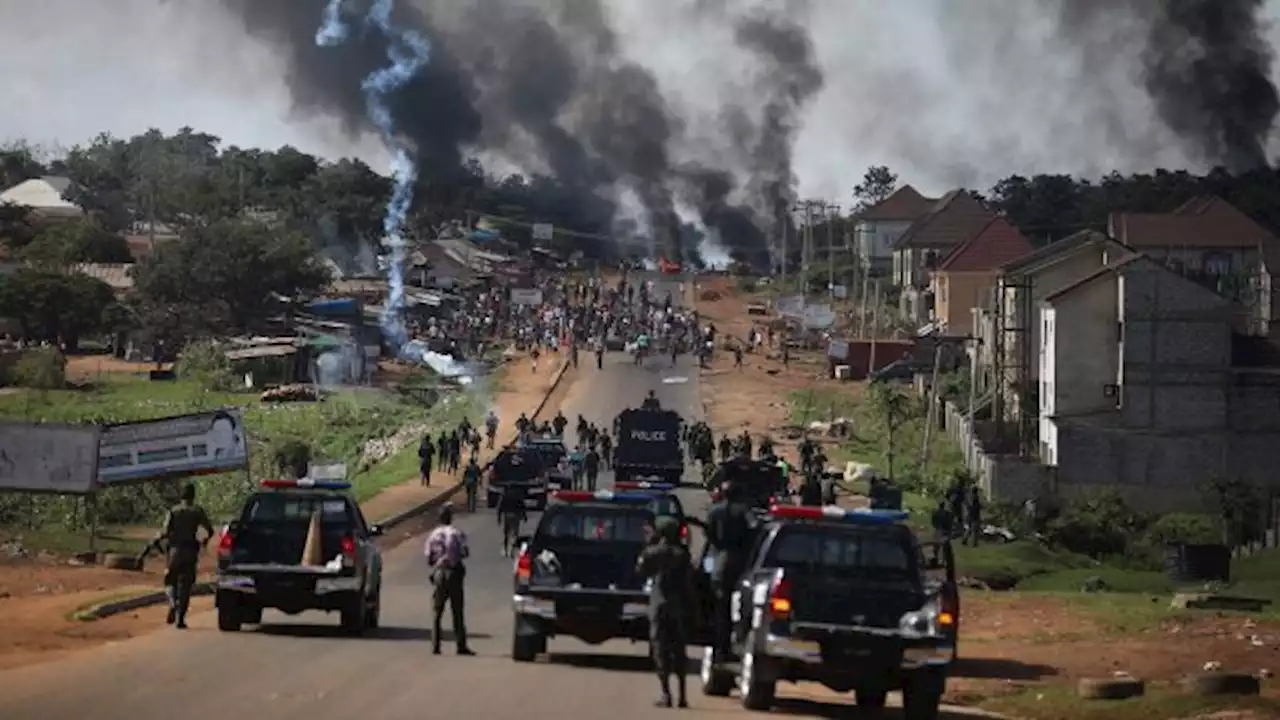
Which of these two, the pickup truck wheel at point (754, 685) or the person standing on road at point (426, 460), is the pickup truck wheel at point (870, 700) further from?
the person standing on road at point (426, 460)

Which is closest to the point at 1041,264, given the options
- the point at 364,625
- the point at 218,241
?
the point at 218,241

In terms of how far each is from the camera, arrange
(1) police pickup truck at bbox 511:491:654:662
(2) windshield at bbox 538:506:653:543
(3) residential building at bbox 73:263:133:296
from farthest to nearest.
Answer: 1. (3) residential building at bbox 73:263:133:296
2. (2) windshield at bbox 538:506:653:543
3. (1) police pickup truck at bbox 511:491:654:662

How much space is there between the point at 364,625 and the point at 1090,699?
878cm

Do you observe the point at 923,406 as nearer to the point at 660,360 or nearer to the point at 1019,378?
the point at 1019,378

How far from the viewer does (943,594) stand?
18375 millimetres

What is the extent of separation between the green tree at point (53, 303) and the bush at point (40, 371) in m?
16.6

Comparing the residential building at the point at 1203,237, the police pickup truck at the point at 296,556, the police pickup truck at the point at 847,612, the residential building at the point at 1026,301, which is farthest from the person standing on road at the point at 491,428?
the police pickup truck at the point at 847,612

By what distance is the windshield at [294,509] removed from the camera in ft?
83.3

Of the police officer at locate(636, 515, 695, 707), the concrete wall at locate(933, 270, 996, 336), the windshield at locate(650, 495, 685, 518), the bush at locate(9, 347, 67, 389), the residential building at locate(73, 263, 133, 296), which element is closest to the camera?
the police officer at locate(636, 515, 695, 707)

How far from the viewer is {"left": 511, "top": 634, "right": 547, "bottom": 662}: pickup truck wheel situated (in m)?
22.9

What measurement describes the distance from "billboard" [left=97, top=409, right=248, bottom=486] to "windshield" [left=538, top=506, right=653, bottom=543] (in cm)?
1779

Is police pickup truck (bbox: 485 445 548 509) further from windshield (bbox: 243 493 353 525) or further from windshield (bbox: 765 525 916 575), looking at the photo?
windshield (bbox: 765 525 916 575)

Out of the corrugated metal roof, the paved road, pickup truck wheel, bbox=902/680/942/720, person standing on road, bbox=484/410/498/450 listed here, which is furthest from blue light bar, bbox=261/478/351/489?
the corrugated metal roof

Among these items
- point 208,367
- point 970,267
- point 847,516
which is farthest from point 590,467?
point 970,267
